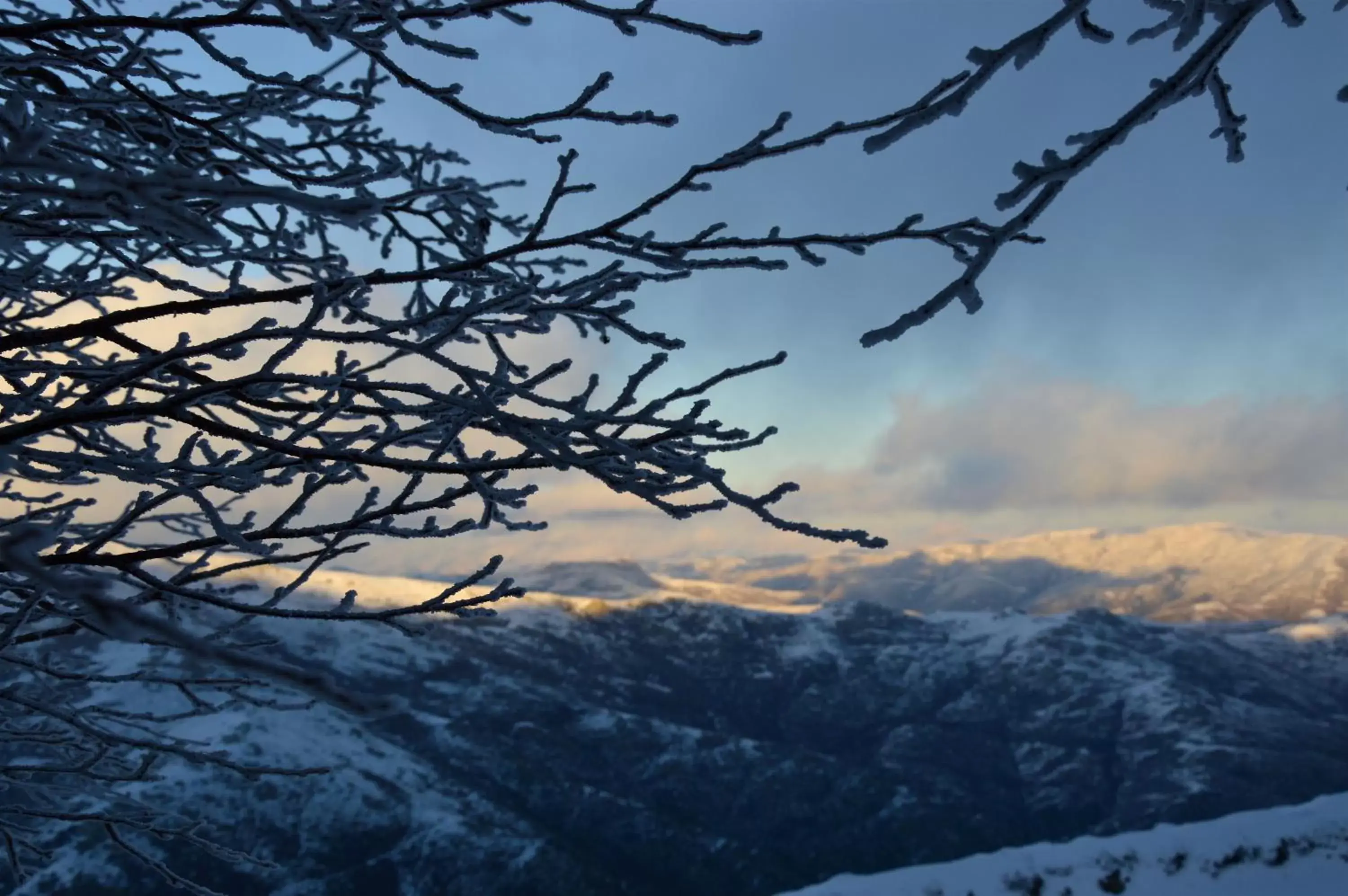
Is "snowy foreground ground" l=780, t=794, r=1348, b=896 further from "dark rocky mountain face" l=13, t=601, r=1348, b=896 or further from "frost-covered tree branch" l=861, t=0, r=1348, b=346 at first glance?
"dark rocky mountain face" l=13, t=601, r=1348, b=896

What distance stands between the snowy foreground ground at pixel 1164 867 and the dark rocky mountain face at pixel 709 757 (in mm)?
102764

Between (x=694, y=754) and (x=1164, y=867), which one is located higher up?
(x=1164, y=867)

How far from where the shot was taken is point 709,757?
502 ft

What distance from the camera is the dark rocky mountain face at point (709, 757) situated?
374 feet

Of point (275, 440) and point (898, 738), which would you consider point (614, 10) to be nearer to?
point (275, 440)

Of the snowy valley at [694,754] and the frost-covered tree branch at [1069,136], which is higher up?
the frost-covered tree branch at [1069,136]

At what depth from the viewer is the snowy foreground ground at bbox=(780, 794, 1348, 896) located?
339 inches

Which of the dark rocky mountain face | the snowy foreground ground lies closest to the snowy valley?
the dark rocky mountain face

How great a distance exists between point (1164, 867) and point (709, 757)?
151466mm

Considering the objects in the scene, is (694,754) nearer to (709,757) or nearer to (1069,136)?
(709,757)

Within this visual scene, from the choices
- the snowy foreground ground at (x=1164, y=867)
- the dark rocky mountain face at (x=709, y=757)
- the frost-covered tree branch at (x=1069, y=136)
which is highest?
the frost-covered tree branch at (x=1069, y=136)

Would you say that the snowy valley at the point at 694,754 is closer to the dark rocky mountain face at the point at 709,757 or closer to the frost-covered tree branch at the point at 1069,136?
the dark rocky mountain face at the point at 709,757

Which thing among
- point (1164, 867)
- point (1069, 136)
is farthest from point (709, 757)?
point (1069, 136)

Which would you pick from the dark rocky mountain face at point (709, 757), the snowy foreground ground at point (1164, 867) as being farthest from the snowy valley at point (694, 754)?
the snowy foreground ground at point (1164, 867)
